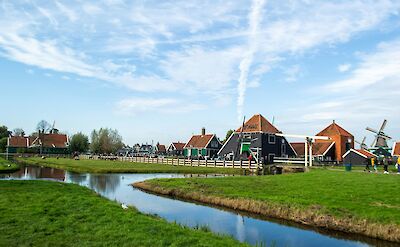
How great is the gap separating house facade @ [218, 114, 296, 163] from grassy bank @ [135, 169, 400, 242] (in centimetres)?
2864

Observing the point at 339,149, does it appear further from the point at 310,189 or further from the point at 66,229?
the point at 66,229

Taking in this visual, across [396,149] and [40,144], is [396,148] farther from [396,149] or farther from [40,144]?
[40,144]

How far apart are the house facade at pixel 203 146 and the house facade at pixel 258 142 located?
1468cm

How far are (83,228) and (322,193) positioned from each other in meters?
13.8

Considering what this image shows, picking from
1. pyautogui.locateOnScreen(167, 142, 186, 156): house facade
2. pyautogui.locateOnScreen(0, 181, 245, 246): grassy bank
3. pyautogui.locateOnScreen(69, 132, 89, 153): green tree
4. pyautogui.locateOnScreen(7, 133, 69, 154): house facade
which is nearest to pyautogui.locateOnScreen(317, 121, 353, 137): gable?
pyautogui.locateOnScreen(0, 181, 245, 246): grassy bank

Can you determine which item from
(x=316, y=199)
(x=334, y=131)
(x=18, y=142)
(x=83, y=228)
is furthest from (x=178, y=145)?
(x=83, y=228)

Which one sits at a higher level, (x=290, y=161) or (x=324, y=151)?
(x=324, y=151)

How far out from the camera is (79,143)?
350 feet

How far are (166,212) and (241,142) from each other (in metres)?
40.9

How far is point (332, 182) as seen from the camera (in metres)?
24.1

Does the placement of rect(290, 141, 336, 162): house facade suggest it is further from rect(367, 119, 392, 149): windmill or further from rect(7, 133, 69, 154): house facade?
rect(7, 133, 69, 154): house facade

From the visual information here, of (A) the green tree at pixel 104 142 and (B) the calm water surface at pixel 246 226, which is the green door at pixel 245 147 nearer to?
(B) the calm water surface at pixel 246 226

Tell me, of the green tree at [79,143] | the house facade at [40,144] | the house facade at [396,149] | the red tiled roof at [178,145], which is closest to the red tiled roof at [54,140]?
the house facade at [40,144]

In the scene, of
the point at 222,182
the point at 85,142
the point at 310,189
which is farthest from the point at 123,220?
the point at 85,142
